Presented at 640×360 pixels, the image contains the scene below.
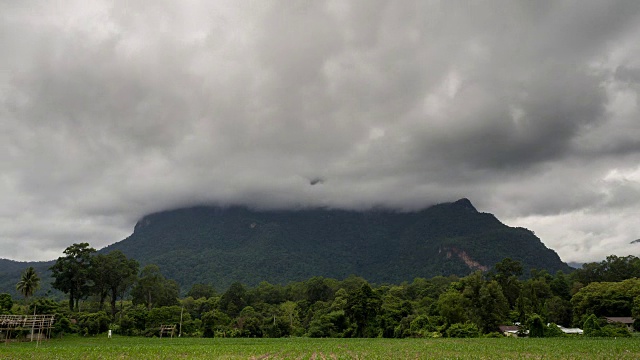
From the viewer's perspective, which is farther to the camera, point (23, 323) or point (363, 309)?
point (363, 309)

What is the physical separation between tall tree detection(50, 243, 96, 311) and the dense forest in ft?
0.57

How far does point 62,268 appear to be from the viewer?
8000cm

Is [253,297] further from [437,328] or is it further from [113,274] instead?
[437,328]

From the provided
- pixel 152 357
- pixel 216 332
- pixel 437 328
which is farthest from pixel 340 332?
pixel 152 357

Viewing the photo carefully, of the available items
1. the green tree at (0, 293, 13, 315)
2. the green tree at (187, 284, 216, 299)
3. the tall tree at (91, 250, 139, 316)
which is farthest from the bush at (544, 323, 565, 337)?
the green tree at (187, 284, 216, 299)

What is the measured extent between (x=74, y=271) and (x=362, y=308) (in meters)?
55.6

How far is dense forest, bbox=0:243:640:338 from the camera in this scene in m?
66.3

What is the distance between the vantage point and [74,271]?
80250 millimetres

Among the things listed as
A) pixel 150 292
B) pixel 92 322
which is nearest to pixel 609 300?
pixel 92 322

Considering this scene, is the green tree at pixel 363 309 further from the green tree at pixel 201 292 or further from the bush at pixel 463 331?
the green tree at pixel 201 292

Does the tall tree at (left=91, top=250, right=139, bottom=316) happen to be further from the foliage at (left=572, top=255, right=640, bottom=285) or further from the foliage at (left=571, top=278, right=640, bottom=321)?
the foliage at (left=572, top=255, right=640, bottom=285)

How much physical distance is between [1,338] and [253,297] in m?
64.2

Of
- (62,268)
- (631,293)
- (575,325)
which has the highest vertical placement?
(62,268)

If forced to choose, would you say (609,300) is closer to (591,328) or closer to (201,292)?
(591,328)
